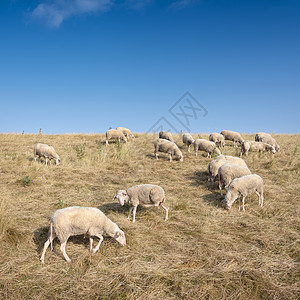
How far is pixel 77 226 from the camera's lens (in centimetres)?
519

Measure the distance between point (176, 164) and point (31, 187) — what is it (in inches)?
325

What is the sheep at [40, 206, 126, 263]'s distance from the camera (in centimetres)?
505

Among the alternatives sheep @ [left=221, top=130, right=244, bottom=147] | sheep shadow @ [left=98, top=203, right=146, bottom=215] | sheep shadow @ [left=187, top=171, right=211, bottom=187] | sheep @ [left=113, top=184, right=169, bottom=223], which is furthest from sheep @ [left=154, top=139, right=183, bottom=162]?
sheep @ [left=113, top=184, right=169, bottom=223]

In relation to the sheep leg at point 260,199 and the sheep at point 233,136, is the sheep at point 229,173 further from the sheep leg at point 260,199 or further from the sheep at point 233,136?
the sheep at point 233,136

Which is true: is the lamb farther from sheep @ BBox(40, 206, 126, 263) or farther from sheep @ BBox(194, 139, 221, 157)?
sheep @ BBox(40, 206, 126, 263)

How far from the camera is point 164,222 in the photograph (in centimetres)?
696

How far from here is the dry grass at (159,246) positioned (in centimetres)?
415

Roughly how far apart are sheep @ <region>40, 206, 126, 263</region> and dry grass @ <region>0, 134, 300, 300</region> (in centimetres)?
30

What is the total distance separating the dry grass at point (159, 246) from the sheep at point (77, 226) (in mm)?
304

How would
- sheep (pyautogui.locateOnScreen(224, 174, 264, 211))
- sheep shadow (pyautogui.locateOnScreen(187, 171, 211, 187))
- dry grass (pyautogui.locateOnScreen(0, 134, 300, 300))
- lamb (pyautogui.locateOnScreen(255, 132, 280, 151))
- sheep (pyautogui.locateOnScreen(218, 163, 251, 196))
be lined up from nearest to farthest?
dry grass (pyautogui.locateOnScreen(0, 134, 300, 300)) < sheep (pyautogui.locateOnScreen(224, 174, 264, 211)) < sheep (pyautogui.locateOnScreen(218, 163, 251, 196)) < sheep shadow (pyautogui.locateOnScreen(187, 171, 211, 187)) < lamb (pyautogui.locateOnScreen(255, 132, 280, 151))

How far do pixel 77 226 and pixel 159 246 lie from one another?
2.07 m

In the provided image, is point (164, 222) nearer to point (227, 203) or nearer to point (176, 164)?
point (227, 203)

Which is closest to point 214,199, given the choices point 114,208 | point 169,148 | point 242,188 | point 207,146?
point 242,188

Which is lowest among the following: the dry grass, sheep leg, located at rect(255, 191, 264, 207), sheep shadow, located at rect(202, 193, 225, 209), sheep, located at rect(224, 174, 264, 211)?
the dry grass
